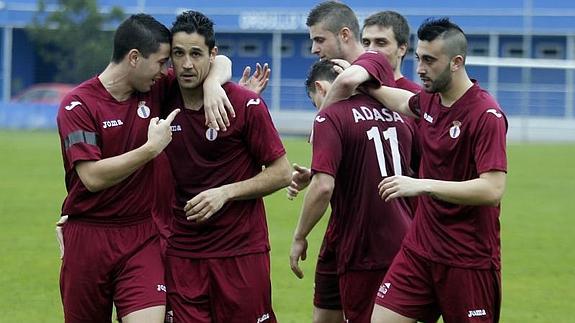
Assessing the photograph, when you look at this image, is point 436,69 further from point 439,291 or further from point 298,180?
point 298,180

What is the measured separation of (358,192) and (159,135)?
1571 millimetres

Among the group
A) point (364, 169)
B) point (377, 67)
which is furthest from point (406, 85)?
point (364, 169)

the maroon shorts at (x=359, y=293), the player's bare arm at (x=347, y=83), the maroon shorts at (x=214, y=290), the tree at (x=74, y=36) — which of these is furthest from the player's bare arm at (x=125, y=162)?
the tree at (x=74, y=36)

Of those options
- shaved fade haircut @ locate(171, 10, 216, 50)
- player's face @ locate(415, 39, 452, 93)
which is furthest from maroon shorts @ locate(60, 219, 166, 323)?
player's face @ locate(415, 39, 452, 93)

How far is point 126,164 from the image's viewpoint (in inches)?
269

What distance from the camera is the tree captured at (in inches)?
2195

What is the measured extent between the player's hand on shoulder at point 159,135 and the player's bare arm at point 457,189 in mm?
1285

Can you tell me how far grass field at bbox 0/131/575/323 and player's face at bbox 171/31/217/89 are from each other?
460 centimetres

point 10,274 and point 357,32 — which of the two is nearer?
Result: point 357,32

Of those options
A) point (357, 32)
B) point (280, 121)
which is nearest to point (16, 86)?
point (280, 121)

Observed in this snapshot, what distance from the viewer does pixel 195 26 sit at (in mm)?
7156

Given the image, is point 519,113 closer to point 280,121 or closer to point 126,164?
point 280,121

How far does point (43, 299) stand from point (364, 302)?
535 centimetres

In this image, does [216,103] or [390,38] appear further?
[390,38]
